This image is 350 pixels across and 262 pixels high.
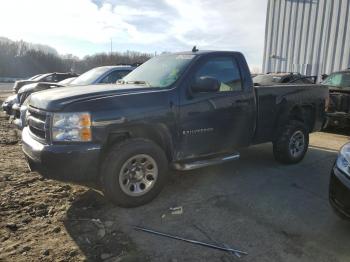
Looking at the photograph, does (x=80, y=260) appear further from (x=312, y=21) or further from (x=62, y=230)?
(x=312, y=21)

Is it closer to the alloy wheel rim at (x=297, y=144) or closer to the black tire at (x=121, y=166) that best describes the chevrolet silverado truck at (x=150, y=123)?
the black tire at (x=121, y=166)

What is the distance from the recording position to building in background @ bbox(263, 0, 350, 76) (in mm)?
13773

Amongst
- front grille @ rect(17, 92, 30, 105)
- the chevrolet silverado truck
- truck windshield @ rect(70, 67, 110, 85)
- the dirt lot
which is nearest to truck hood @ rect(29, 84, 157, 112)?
the chevrolet silverado truck

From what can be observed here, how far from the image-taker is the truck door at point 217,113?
441 centimetres

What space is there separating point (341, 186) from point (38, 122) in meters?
3.26

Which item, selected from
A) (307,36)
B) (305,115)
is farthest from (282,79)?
(307,36)

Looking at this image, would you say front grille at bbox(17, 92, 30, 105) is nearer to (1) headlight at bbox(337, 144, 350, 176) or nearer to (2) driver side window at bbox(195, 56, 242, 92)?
(2) driver side window at bbox(195, 56, 242, 92)

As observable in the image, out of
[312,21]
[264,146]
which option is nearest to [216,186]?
[264,146]

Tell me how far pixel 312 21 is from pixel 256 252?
46.2ft

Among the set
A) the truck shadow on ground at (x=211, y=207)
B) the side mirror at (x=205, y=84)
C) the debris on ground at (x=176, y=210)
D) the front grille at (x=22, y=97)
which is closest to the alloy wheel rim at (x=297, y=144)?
the truck shadow on ground at (x=211, y=207)

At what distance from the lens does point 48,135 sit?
3.66 meters

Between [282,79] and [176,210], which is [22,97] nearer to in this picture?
[176,210]

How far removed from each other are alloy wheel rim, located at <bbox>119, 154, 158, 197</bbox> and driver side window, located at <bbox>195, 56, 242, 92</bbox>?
56.1 inches

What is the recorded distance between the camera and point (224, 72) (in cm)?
499
